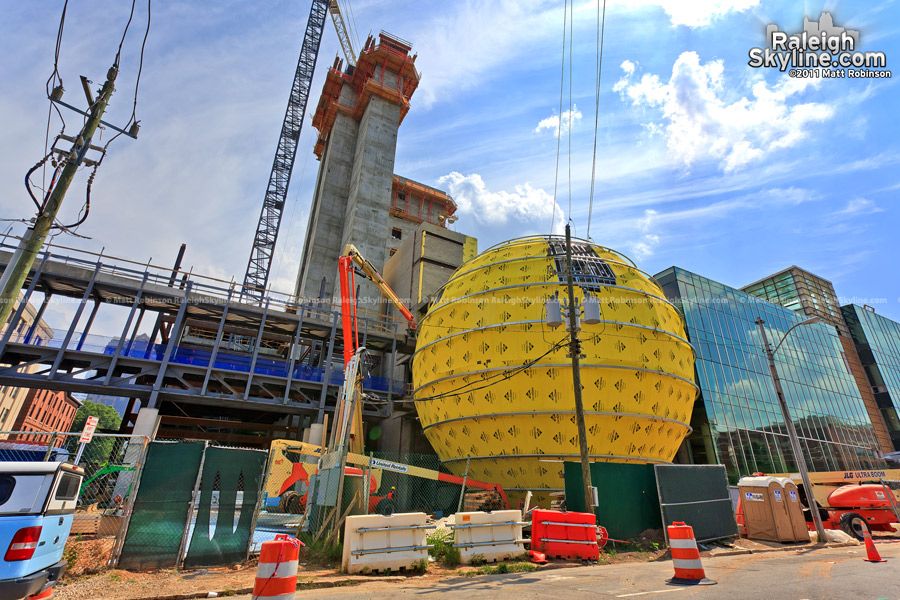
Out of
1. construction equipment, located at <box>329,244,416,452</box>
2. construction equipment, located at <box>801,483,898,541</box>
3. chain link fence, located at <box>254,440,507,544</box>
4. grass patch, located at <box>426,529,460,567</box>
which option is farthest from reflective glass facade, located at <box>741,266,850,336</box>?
grass patch, located at <box>426,529,460,567</box>

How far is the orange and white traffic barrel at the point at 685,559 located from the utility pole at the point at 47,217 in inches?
509

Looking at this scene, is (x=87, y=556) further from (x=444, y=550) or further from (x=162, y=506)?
(x=444, y=550)

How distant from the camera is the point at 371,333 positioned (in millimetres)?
31016

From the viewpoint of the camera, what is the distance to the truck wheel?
656 inches

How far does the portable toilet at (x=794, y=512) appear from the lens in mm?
14148

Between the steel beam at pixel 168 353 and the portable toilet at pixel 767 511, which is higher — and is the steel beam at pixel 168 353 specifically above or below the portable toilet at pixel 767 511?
above

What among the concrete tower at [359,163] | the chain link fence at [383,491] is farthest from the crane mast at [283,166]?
the chain link fence at [383,491]

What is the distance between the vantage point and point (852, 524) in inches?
663

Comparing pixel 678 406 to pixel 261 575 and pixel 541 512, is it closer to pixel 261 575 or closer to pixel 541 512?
pixel 541 512

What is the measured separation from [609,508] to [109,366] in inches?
1052

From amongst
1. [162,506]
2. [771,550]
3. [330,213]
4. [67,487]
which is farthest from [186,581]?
[330,213]

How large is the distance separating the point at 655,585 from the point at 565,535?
3099 mm

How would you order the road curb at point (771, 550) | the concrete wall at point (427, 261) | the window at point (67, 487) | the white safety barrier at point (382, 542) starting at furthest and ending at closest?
the concrete wall at point (427, 261)
the road curb at point (771, 550)
the white safety barrier at point (382, 542)
the window at point (67, 487)

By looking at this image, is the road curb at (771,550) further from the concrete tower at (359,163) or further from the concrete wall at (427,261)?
the concrete tower at (359,163)
